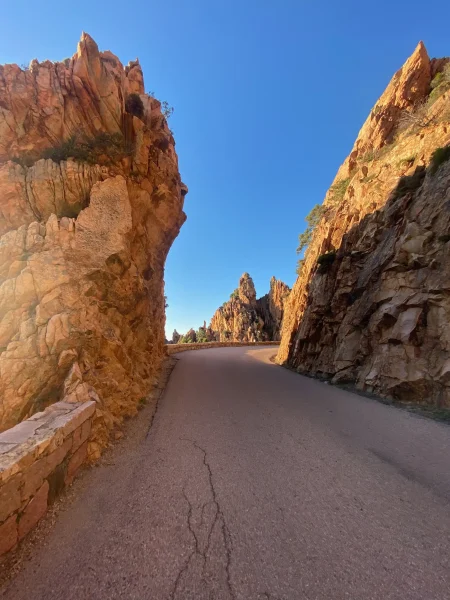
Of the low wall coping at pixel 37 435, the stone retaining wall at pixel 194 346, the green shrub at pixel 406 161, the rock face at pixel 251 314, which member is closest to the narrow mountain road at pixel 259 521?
the low wall coping at pixel 37 435

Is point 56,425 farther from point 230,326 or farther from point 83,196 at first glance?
point 230,326

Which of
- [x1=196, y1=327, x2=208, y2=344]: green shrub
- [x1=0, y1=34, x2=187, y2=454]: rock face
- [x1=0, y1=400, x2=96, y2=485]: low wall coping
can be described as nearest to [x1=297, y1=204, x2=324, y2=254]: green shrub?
[x1=0, y1=34, x2=187, y2=454]: rock face

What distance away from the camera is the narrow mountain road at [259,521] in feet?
8.16

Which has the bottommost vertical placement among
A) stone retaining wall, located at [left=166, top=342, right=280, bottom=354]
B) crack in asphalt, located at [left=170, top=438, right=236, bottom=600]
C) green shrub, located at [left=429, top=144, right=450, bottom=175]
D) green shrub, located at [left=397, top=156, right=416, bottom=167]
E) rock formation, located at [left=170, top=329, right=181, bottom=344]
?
crack in asphalt, located at [left=170, top=438, right=236, bottom=600]

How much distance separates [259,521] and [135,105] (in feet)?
51.9

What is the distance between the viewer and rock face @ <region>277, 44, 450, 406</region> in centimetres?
855

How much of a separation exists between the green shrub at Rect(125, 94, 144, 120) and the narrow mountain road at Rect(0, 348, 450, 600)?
13.9 meters

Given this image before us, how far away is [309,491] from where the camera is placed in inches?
155

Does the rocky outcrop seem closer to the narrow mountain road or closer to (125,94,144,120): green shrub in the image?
(125,94,144,120): green shrub

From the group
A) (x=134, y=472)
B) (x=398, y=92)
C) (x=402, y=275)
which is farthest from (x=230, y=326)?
(x=134, y=472)

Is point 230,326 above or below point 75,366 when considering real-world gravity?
above

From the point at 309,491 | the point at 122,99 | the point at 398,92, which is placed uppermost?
the point at 398,92

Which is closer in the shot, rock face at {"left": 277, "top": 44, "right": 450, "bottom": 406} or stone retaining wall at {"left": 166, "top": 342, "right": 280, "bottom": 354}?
rock face at {"left": 277, "top": 44, "right": 450, "bottom": 406}

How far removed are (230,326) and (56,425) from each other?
69.4m
